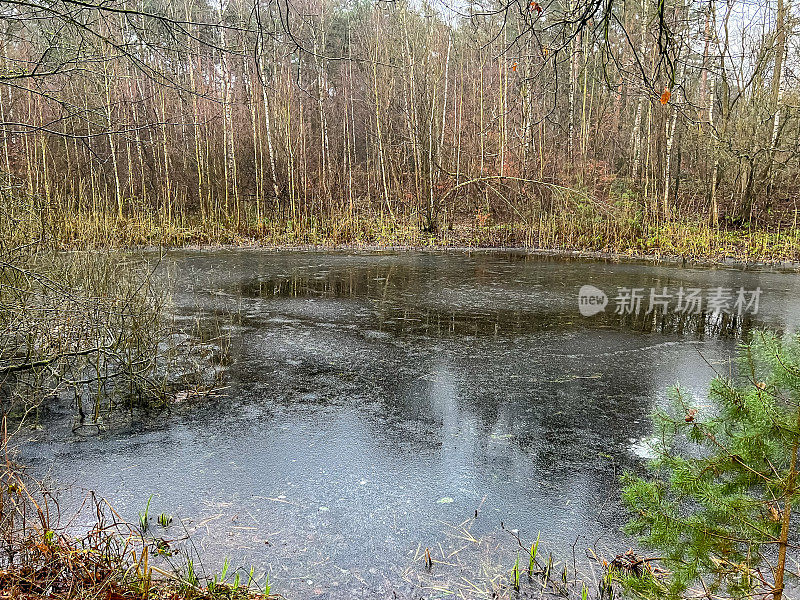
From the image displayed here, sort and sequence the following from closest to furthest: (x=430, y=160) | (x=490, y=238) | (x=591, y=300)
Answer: (x=591, y=300), (x=490, y=238), (x=430, y=160)

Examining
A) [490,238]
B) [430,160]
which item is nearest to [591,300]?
[490,238]

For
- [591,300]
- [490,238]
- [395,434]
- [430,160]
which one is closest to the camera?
[395,434]

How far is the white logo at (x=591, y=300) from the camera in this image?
741 cm

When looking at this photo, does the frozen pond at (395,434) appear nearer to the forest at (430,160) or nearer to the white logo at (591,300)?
the white logo at (591,300)

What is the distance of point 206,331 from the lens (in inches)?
248

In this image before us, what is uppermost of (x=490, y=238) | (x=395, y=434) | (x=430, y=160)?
(x=430, y=160)

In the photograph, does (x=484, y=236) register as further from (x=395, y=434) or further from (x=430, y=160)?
(x=395, y=434)

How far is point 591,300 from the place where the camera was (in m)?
8.01

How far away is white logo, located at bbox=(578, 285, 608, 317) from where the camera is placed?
7.41 m

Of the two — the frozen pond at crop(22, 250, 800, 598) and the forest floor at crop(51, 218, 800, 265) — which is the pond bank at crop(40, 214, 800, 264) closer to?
the forest floor at crop(51, 218, 800, 265)

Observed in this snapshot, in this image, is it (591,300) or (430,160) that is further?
(430,160)

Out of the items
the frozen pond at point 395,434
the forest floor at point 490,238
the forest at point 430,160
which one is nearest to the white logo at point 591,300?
the frozen pond at point 395,434

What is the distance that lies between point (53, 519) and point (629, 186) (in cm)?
1375

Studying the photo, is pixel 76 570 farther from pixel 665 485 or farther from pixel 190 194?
pixel 190 194
